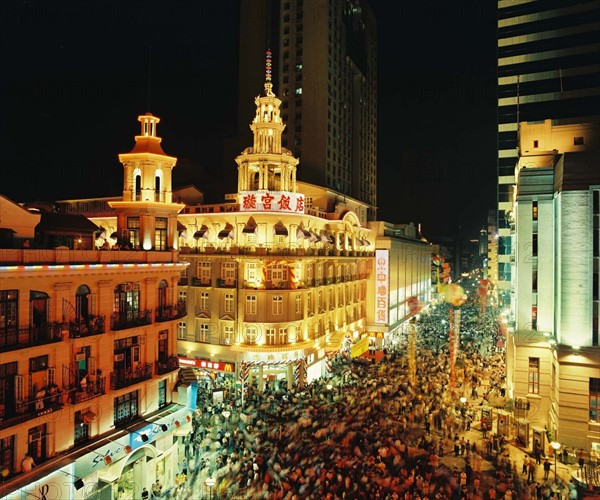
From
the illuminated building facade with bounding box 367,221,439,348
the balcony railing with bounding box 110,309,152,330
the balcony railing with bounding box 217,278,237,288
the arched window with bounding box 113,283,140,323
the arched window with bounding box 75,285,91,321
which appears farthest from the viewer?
the illuminated building facade with bounding box 367,221,439,348

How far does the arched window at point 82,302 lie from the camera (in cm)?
1955

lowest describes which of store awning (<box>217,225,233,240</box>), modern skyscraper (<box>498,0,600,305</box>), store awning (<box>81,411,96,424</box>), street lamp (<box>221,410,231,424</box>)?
street lamp (<box>221,410,231,424</box>)

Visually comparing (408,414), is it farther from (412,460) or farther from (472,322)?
(472,322)

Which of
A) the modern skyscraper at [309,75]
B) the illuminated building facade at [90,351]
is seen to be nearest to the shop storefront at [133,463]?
the illuminated building facade at [90,351]

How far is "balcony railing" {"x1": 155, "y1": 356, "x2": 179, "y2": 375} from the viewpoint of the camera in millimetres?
23312

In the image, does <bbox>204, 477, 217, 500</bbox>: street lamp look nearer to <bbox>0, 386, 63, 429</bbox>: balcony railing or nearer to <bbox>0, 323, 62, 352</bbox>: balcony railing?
<bbox>0, 386, 63, 429</bbox>: balcony railing

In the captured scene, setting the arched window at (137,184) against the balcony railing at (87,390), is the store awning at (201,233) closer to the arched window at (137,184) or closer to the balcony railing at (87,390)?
the arched window at (137,184)

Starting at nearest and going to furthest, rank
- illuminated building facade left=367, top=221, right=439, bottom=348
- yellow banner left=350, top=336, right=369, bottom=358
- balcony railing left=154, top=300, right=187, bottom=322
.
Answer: balcony railing left=154, top=300, right=187, bottom=322 → yellow banner left=350, top=336, right=369, bottom=358 → illuminated building facade left=367, top=221, right=439, bottom=348

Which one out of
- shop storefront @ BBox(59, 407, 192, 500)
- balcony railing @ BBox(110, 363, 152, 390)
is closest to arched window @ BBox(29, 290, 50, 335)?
balcony railing @ BBox(110, 363, 152, 390)

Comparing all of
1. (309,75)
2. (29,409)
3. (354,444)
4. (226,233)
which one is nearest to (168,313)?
(29,409)

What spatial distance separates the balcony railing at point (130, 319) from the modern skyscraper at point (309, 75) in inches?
1575

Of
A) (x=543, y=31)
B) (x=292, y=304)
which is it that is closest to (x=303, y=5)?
(x=543, y=31)

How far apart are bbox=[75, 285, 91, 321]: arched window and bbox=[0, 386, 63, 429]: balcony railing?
3.25 metres

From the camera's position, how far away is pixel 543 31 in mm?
65250
